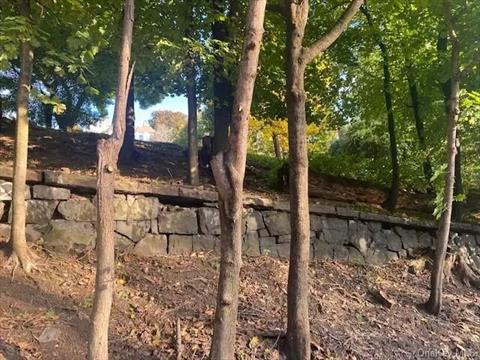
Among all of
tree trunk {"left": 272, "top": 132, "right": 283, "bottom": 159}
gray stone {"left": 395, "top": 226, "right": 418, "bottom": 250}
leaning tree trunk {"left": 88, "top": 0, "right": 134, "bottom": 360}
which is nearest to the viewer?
leaning tree trunk {"left": 88, "top": 0, "right": 134, "bottom": 360}

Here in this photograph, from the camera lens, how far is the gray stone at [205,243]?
6480 millimetres

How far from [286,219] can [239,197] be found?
143 inches

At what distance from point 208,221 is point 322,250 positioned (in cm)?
201

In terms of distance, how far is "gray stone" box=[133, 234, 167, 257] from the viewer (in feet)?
19.8

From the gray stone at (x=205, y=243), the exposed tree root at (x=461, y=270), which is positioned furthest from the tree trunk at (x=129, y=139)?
the exposed tree root at (x=461, y=270)

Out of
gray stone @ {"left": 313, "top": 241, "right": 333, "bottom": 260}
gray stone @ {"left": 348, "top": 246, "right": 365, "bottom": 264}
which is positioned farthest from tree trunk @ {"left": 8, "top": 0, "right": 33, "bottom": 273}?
gray stone @ {"left": 348, "top": 246, "right": 365, "bottom": 264}

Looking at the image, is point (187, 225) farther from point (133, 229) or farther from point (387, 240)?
point (387, 240)

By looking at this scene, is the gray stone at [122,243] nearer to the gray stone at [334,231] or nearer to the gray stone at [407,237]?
the gray stone at [334,231]

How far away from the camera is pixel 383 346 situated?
514cm

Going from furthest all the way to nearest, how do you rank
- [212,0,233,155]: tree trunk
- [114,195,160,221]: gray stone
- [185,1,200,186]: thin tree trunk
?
1. [212,0,233,155]: tree trunk
2. [185,1,200,186]: thin tree trunk
3. [114,195,160,221]: gray stone

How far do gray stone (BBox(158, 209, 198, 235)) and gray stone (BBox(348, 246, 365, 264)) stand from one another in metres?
2.74

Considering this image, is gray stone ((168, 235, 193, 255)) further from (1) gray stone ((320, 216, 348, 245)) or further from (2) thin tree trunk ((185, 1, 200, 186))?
(1) gray stone ((320, 216, 348, 245))

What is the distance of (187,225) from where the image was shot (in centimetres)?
647

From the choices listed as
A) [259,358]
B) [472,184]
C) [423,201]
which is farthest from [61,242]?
[472,184]
